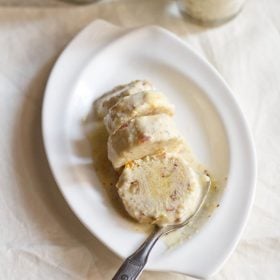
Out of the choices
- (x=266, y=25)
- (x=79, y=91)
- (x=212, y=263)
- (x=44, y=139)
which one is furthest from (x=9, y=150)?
(x=266, y=25)

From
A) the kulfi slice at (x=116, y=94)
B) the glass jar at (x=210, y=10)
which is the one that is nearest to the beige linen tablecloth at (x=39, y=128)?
the glass jar at (x=210, y=10)

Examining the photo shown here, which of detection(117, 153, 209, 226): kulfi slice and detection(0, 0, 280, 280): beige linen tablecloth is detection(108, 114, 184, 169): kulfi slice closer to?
detection(117, 153, 209, 226): kulfi slice

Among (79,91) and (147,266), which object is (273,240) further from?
(79,91)

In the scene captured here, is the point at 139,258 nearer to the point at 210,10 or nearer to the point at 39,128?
the point at 39,128

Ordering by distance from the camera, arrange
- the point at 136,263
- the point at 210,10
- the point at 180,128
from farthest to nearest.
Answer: the point at 210,10 → the point at 180,128 → the point at 136,263

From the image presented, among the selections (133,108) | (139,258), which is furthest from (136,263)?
(133,108)

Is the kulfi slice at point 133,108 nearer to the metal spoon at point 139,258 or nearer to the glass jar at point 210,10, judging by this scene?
the metal spoon at point 139,258
